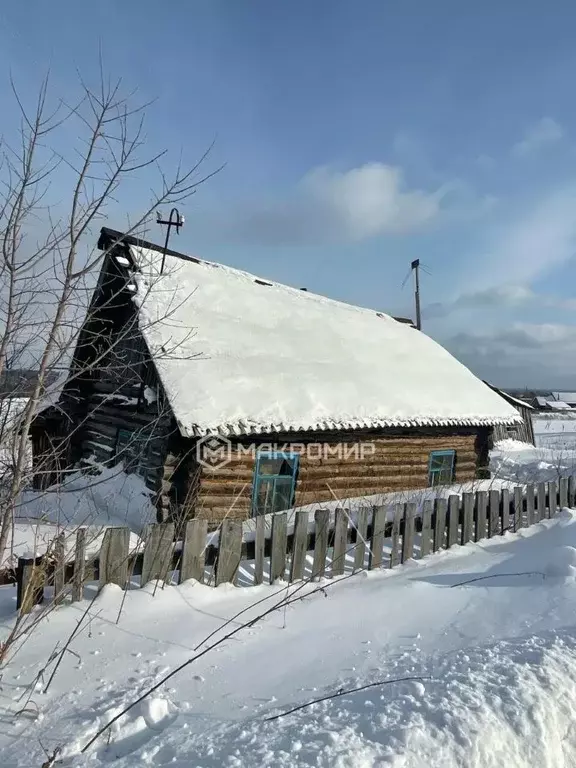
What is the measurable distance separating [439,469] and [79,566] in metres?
10.5

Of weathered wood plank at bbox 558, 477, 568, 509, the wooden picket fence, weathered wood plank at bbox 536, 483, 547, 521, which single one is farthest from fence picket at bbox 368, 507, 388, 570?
weathered wood plank at bbox 558, 477, 568, 509

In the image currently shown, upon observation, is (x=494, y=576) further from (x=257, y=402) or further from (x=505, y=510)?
(x=257, y=402)

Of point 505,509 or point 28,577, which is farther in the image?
point 505,509

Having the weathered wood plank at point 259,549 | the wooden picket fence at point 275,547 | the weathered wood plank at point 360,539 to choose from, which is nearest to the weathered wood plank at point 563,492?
the wooden picket fence at point 275,547

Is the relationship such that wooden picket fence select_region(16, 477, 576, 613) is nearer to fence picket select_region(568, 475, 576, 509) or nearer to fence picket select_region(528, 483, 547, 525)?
fence picket select_region(528, 483, 547, 525)

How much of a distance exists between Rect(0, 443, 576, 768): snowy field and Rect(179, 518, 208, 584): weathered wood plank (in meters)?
0.13

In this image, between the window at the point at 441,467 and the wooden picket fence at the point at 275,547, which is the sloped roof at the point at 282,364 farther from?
the wooden picket fence at the point at 275,547

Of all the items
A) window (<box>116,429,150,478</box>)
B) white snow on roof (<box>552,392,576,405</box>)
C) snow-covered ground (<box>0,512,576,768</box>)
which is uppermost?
white snow on roof (<box>552,392,576,405</box>)

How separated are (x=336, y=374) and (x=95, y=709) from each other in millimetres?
9285

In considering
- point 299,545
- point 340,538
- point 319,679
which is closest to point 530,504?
point 340,538

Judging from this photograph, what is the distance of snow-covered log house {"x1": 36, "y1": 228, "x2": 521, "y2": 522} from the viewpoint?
338 inches

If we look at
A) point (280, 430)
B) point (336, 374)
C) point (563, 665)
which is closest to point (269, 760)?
point (563, 665)

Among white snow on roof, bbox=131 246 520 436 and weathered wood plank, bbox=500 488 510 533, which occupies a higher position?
white snow on roof, bbox=131 246 520 436

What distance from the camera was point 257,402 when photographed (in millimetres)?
9016
